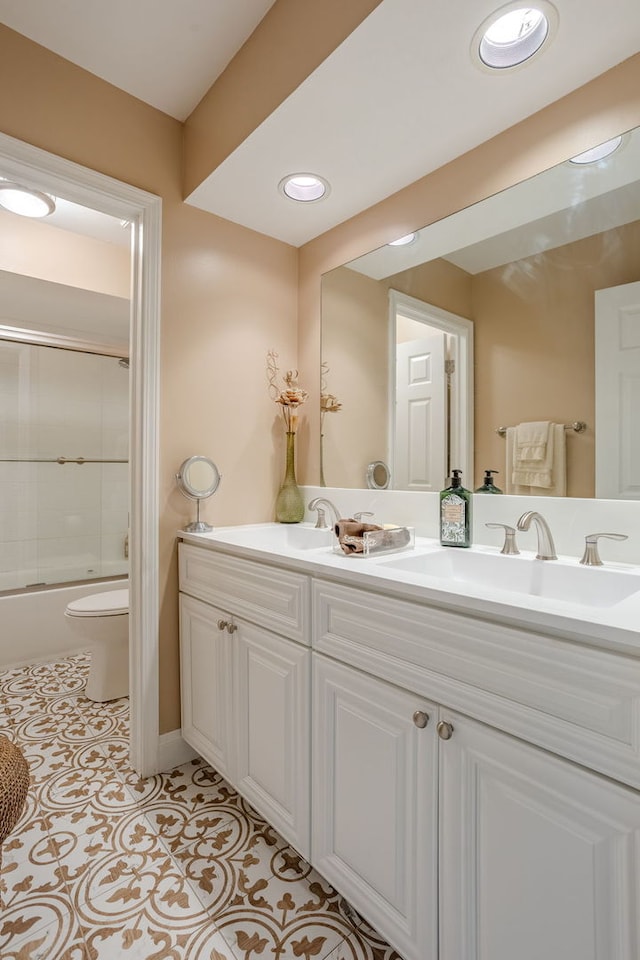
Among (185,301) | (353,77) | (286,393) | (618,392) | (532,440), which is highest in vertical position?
(353,77)

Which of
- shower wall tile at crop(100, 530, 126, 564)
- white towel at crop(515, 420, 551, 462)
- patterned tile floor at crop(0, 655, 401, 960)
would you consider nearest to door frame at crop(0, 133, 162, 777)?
patterned tile floor at crop(0, 655, 401, 960)

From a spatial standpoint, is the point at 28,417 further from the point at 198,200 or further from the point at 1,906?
the point at 1,906

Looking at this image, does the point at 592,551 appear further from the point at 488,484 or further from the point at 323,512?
the point at 323,512

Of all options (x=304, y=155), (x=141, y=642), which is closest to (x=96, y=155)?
(x=304, y=155)

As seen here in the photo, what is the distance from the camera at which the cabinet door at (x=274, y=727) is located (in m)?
1.22

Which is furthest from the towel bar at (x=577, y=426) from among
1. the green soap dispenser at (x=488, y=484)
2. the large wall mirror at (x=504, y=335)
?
the green soap dispenser at (x=488, y=484)

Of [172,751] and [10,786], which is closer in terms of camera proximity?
[10,786]

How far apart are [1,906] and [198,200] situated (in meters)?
2.28

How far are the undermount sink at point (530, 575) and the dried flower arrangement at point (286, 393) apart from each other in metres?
0.96

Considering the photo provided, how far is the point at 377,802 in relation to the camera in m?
1.02

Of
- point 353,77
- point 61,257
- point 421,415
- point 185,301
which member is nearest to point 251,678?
point 421,415

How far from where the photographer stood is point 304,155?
61.1 inches

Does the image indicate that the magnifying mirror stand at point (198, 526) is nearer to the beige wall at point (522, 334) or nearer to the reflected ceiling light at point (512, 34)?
the beige wall at point (522, 334)

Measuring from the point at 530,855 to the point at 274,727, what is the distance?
28.9 inches
